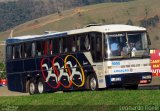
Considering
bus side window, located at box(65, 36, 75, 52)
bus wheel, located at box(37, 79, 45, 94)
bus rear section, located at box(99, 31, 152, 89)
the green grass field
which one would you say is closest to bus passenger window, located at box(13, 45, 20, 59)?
bus wheel, located at box(37, 79, 45, 94)

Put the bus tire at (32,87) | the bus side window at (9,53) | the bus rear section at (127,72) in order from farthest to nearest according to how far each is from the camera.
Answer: the bus side window at (9,53), the bus tire at (32,87), the bus rear section at (127,72)

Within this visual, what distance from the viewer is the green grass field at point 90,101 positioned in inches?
775

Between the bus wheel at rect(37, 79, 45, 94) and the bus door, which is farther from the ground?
the bus door

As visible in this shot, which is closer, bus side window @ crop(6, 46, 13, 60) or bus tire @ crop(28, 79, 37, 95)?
bus tire @ crop(28, 79, 37, 95)

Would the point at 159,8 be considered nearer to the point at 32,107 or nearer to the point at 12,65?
the point at 12,65

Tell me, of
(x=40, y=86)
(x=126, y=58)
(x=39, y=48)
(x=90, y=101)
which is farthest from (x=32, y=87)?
(x=90, y=101)

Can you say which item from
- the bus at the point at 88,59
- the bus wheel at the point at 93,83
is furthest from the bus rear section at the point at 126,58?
the bus wheel at the point at 93,83

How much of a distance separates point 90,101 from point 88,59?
8.01 m

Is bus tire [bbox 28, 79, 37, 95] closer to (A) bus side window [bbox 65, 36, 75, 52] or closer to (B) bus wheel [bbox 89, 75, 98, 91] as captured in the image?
(A) bus side window [bbox 65, 36, 75, 52]

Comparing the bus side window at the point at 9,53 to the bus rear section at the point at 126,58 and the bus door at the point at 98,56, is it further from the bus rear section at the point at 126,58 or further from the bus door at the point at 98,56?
the bus rear section at the point at 126,58

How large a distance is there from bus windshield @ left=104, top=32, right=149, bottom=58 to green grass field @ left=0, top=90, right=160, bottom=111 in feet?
15.2

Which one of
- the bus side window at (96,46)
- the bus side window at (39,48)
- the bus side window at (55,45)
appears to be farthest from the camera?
the bus side window at (39,48)

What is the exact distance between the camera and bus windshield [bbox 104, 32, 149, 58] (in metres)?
29.0

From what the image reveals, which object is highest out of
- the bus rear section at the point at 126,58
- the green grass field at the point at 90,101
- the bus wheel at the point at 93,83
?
the bus rear section at the point at 126,58
